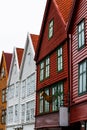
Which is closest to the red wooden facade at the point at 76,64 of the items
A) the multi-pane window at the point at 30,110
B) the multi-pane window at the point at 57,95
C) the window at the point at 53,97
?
the window at the point at 53,97

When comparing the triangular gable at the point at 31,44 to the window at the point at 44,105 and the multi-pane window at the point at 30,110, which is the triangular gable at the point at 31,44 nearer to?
the multi-pane window at the point at 30,110

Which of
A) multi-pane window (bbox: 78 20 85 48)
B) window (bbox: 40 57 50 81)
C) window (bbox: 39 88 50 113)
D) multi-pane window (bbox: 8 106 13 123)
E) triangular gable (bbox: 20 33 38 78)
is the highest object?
triangular gable (bbox: 20 33 38 78)

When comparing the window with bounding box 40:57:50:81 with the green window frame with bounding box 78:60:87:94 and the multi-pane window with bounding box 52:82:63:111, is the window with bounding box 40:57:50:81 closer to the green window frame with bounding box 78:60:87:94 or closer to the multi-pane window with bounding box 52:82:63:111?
the multi-pane window with bounding box 52:82:63:111

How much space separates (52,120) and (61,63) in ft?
14.7

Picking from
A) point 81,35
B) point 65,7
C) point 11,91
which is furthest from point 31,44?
point 81,35

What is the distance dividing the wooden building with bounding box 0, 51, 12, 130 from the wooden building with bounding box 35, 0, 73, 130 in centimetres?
1763

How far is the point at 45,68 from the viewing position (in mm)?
34625

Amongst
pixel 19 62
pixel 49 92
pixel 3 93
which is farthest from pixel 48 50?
pixel 3 93

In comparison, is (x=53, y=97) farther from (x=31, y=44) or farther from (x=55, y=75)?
(x=31, y=44)

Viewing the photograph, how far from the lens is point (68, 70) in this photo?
91.8 feet

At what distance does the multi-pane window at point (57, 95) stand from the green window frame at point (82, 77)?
14.7 ft

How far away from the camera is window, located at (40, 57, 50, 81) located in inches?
1331

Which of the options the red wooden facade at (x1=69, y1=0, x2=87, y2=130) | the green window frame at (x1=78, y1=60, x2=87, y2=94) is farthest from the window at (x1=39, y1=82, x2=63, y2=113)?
the green window frame at (x1=78, y1=60, x2=87, y2=94)

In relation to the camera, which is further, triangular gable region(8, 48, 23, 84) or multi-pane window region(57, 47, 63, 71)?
triangular gable region(8, 48, 23, 84)
